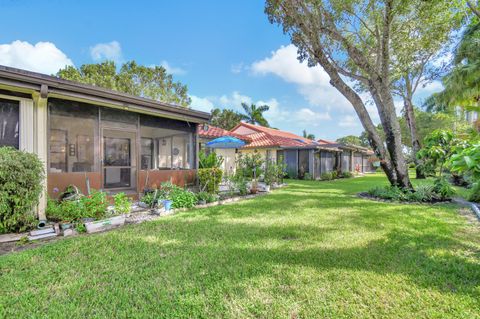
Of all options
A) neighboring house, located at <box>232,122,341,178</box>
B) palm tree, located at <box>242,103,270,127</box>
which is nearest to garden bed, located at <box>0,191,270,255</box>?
neighboring house, located at <box>232,122,341,178</box>

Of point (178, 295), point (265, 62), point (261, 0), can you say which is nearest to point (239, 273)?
point (178, 295)

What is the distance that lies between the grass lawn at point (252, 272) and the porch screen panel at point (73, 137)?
2.86 meters

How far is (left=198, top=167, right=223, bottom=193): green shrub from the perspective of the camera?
859cm

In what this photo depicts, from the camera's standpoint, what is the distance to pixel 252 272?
3121 mm

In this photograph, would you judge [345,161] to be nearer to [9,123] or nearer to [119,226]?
[119,226]

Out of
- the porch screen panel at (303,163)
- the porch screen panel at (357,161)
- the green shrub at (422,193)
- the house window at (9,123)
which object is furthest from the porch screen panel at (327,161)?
the house window at (9,123)

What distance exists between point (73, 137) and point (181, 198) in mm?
3551

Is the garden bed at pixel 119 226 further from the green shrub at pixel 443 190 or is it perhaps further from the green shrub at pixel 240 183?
the green shrub at pixel 443 190

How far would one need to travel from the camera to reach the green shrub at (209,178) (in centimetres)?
859

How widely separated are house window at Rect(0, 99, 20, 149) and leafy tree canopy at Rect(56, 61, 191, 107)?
19449 mm

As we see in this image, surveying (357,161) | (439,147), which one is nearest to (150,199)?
(439,147)

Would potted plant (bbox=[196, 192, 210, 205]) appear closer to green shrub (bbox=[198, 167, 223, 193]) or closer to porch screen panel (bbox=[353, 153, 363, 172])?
green shrub (bbox=[198, 167, 223, 193])

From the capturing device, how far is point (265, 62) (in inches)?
653

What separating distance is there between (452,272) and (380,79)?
798cm
